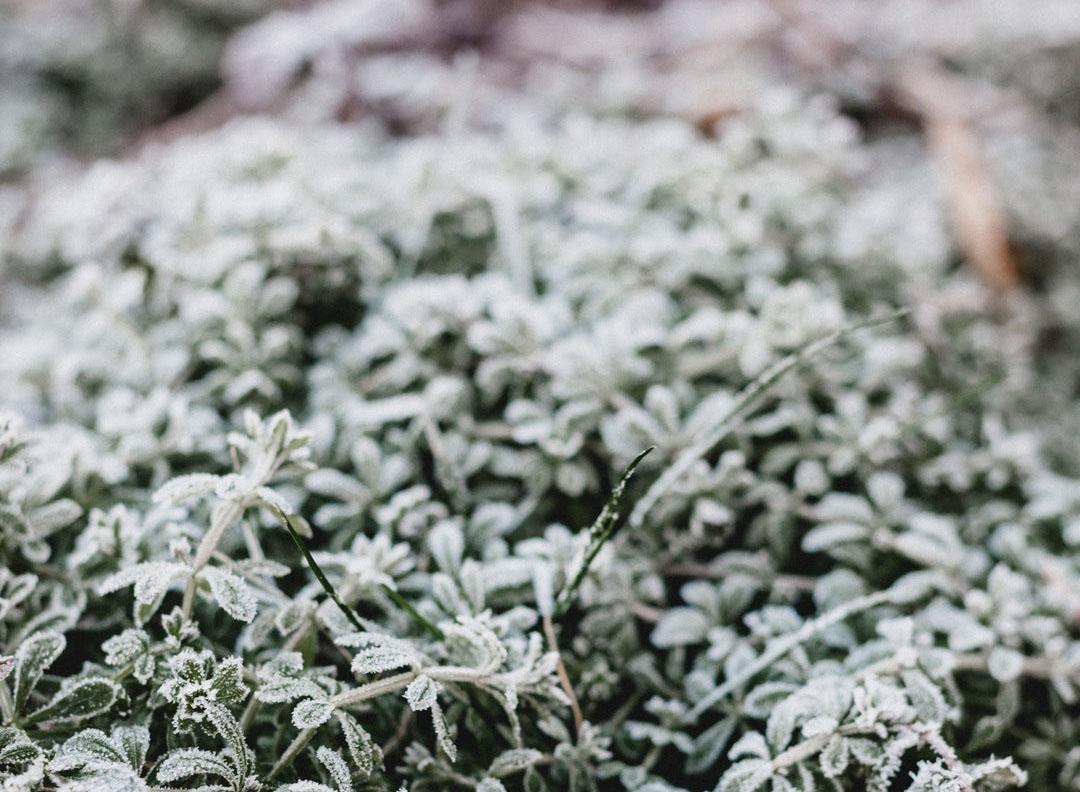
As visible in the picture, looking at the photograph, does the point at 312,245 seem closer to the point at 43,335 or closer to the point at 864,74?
the point at 43,335

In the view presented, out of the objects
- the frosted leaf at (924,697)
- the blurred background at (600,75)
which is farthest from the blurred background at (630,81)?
the frosted leaf at (924,697)

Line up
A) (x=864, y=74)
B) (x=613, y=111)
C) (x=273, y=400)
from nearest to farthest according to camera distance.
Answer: (x=273, y=400) < (x=613, y=111) < (x=864, y=74)

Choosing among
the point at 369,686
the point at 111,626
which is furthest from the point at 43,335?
the point at 369,686

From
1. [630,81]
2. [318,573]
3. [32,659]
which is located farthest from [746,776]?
[630,81]

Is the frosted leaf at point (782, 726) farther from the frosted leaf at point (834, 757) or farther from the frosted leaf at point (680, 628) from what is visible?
the frosted leaf at point (680, 628)

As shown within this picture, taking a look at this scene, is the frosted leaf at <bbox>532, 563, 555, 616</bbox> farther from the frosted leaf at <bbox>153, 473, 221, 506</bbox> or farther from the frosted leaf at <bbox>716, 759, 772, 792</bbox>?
the frosted leaf at <bbox>153, 473, 221, 506</bbox>
